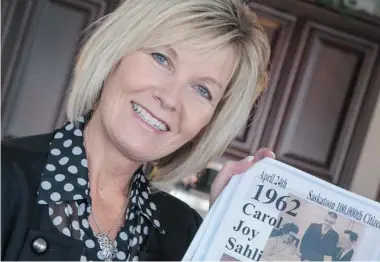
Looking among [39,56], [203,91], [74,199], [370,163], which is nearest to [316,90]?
[370,163]

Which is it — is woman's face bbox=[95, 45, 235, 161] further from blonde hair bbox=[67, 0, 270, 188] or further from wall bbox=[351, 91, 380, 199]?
wall bbox=[351, 91, 380, 199]

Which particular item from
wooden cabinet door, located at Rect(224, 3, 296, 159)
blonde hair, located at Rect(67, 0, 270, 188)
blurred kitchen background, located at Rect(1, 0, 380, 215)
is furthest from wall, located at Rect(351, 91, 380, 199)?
blonde hair, located at Rect(67, 0, 270, 188)

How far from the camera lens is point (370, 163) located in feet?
5.91

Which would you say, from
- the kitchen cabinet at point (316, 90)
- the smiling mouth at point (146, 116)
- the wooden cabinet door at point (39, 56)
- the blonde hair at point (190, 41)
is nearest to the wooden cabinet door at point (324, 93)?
the kitchen cabinet at point (316, 90)

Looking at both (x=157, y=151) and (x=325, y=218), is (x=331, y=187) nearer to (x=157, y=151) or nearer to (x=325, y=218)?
(x=325, y=218)

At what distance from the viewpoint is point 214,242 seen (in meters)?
0.67

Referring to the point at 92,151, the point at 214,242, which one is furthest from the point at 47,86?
the point at 214,242

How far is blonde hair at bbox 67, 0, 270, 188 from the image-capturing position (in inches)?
28.1

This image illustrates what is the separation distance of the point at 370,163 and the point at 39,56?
967 mm

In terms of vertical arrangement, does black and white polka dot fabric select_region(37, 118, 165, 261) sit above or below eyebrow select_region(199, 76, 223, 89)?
below

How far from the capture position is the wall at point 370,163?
1.80 meters

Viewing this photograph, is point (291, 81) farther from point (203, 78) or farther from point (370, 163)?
point (203, 78)

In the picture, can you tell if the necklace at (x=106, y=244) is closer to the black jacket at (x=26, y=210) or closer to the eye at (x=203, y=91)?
the black jacket at (x=26, y=210)

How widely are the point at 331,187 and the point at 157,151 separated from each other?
0.64 ft
